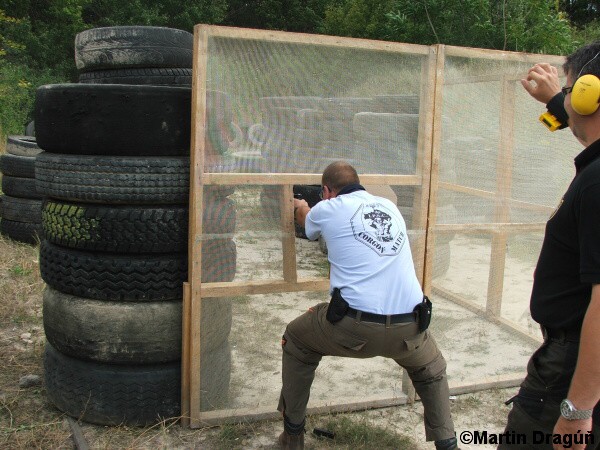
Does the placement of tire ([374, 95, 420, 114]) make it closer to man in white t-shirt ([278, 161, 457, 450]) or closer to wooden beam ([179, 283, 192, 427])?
man in white t-shirt ([278, 161, 457, 450])

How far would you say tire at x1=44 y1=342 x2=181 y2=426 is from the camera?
3.64m

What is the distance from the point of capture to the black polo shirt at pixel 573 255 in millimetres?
1884

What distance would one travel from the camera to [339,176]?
3.41 metres

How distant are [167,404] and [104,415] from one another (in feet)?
1.19

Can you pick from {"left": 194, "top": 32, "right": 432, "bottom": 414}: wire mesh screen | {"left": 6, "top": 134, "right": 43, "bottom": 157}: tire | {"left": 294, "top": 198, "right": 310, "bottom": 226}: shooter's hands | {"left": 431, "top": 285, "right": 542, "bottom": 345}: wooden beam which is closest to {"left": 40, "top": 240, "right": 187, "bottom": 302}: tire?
{"left": 194, "top": 32, "right": 432, "bottom": 414}: wire mesh screen

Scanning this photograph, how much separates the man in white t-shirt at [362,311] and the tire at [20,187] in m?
5.43

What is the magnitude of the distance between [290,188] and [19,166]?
5327 millimetres

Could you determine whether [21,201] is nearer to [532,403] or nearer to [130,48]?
[130,48]

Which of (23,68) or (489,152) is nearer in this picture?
(489,152)

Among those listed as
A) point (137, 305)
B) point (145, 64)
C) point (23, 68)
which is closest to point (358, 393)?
point (137, 305)

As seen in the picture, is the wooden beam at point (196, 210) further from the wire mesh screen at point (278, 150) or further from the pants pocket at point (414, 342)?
the pants pocket at point (414, 342)

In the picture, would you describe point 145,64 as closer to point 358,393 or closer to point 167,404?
point 167,404

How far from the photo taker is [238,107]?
3.54 m

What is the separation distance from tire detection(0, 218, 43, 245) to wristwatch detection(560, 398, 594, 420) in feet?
23.0
